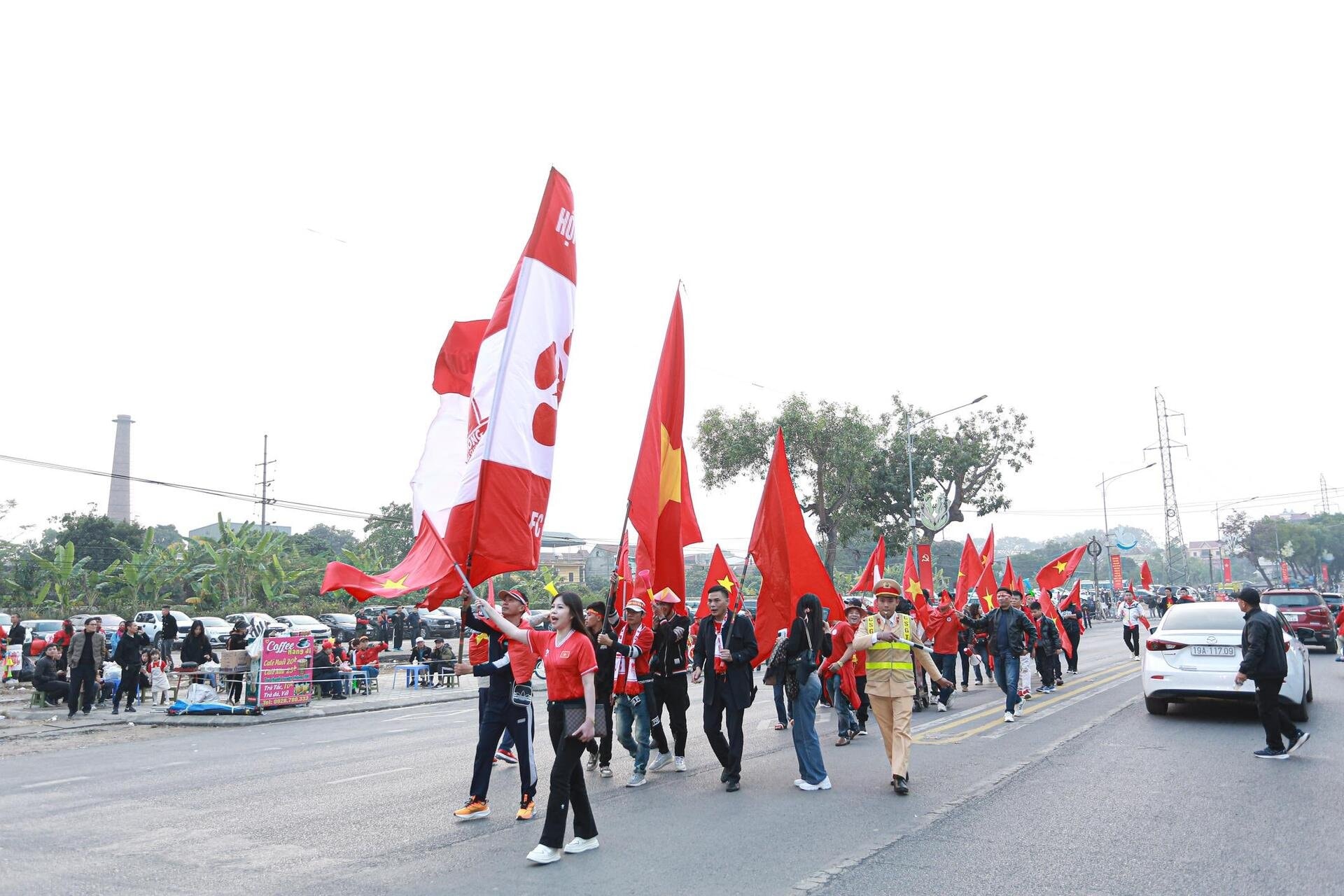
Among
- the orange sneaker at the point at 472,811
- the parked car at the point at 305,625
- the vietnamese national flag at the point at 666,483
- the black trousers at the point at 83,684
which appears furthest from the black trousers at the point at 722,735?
the parked car at the point at 305,625

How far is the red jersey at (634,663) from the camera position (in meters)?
8.53

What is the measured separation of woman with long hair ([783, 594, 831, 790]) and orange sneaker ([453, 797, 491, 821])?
2620mm

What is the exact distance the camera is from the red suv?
2350 cm

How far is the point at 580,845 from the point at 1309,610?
24.4m

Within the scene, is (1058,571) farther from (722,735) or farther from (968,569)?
(722,735)

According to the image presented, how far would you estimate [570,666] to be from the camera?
6195mm

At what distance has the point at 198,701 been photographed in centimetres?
1662

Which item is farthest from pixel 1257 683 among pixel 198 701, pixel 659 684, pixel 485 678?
pixel 198 701

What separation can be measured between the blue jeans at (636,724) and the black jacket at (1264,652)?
574 centimetres

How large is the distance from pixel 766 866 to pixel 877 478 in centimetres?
3551

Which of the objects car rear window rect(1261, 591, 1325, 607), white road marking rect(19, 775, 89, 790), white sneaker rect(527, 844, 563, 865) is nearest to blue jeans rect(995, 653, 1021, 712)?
white sneaker rect(527, 844, 563, 865)

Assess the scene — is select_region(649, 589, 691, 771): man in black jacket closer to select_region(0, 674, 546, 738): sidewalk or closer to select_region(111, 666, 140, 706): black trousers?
select_region(0, 674, 546, 738): sidewalk

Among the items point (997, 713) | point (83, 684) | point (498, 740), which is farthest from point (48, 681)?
point (997, 713)

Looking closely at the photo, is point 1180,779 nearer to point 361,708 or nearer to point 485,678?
point 485,678
